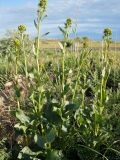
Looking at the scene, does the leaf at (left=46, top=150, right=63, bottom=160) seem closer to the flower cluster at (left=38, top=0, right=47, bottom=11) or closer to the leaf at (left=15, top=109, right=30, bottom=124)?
the leaf at (left=15, top=109, right=30, bottom=124)

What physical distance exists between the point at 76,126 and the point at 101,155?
0.43m

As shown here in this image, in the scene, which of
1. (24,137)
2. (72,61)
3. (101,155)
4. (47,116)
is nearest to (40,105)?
(47,116)

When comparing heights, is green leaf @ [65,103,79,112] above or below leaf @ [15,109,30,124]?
above

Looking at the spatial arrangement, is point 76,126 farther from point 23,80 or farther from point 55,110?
point 23,80

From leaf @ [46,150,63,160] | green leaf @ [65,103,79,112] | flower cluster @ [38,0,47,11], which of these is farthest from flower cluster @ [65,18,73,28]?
leaf @ [46,150,63,160]

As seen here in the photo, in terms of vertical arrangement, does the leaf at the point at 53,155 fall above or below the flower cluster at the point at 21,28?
below

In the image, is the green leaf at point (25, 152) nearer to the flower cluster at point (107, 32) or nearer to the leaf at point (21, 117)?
the leaf at point (21, 117)

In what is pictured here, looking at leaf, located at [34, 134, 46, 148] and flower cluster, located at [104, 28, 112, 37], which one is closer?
leaf, located at [34, 134, 46, 148]

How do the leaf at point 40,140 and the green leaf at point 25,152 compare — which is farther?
the green leaf at point 25,152

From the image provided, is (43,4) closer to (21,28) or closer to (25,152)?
(21,28)

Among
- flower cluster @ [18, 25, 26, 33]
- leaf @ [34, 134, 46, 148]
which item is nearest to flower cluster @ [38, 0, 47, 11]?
flower cluster @ [18, 25, 26, 33]

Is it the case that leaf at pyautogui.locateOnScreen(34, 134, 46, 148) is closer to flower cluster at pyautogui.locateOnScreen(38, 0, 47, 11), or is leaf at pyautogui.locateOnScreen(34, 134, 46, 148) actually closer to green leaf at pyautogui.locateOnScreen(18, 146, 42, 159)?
green leaf at pyautogui.locateOnScreen(18, 146, 42, 159)

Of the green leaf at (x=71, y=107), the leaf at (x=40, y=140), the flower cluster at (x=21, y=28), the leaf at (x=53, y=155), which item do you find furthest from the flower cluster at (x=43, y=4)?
the leaf at (x=53, y=155)

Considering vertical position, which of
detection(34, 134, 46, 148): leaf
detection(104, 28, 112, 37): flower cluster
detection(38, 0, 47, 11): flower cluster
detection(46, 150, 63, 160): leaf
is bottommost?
detection(46, 150, 63, 160): leaf
